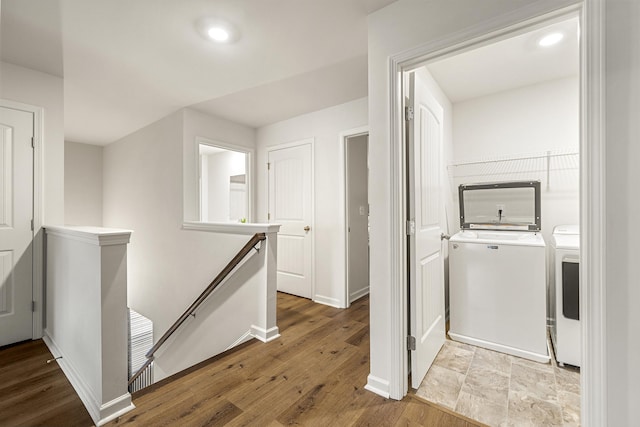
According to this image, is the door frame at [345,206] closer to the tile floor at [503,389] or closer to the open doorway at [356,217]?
the open doorway at [356,217]

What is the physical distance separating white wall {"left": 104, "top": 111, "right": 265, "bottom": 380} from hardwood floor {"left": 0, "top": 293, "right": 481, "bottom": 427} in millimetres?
553

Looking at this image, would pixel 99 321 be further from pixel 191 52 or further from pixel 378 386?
pixel 191 52

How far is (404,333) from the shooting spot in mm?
A: 1696

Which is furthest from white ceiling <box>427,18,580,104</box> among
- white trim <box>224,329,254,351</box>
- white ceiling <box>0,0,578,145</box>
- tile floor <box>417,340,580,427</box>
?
white trim <box>224,329,254,351</box>

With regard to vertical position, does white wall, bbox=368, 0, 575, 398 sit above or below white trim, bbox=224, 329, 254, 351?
above

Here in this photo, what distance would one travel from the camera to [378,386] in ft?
5.65

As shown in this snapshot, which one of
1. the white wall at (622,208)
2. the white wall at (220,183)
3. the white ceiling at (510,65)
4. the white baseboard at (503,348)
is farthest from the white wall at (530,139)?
the white wall at (220,183)

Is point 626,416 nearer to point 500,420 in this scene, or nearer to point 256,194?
point 500,420

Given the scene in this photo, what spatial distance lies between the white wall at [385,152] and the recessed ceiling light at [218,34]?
3.35 ft

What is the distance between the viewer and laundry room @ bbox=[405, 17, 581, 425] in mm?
1822

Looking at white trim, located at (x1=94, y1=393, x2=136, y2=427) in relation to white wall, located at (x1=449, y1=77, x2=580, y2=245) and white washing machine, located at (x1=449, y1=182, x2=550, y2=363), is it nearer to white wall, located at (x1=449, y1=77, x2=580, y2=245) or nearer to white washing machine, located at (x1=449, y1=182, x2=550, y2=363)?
white washing machine, located at (x1=449, y1=182, x2=550, y2=363)

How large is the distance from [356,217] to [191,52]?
2468mm

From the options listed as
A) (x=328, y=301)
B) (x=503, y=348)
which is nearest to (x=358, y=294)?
(x=328, y=301)

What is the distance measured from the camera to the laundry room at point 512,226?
1.82m
